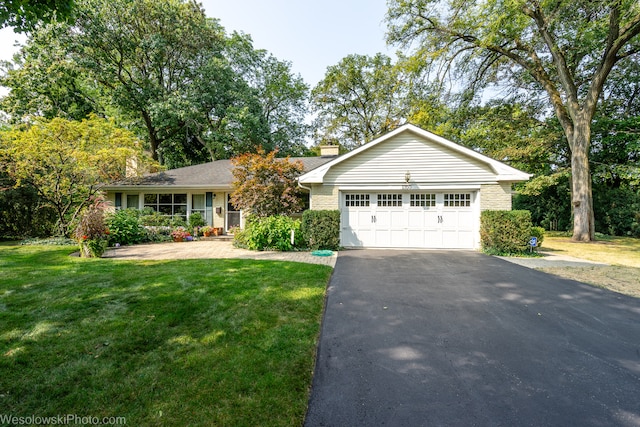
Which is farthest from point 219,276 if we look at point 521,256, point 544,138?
point 544,138

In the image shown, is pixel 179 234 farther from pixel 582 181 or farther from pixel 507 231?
pixel 582 181

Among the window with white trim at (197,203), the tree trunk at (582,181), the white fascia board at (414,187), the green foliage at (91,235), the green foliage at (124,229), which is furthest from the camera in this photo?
the window with white trim at (197,203)

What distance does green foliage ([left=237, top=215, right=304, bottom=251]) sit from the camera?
394 inches

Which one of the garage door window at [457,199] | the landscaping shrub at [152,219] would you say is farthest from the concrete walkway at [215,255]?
the garage door window at [457,199]

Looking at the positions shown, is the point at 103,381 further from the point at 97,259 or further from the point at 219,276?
the point at 97,259

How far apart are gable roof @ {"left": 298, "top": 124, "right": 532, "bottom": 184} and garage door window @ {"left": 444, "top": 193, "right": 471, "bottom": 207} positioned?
120 cm

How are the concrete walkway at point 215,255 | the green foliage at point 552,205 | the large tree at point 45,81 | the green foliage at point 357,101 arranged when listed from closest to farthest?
the concrete walkway at point 215,255, the large tree at point 45,81, the green foliage at point 552,205, the green foliage at point 357,101

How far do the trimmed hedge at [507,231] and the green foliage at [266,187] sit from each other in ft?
22.7

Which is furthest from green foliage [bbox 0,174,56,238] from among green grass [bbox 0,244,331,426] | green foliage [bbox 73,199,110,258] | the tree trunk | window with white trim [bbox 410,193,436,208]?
the tree trunk

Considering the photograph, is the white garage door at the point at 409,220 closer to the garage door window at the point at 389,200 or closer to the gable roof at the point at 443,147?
the garage door window at the point at 389,200

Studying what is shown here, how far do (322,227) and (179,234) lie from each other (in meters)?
7.22

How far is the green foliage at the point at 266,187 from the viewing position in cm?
1095

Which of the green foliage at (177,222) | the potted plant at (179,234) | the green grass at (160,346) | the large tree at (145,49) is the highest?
the large tree at (145,49)

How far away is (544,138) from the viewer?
15.9 m
